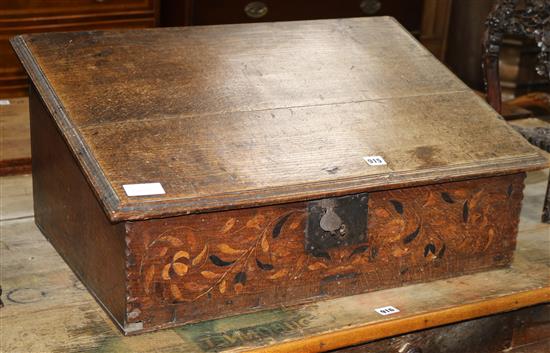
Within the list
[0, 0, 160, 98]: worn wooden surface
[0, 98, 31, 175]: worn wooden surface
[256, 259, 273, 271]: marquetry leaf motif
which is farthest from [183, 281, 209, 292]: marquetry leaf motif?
[0, 0, 160, 98]: worn wooden surface

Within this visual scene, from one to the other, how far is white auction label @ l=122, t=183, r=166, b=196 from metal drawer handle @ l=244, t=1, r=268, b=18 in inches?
100

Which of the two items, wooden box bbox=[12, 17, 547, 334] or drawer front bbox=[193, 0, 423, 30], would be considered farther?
drawer front bbox=[193, 0, 423, 30]

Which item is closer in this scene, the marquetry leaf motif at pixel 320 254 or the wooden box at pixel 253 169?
the wooden box at pixel 253 169

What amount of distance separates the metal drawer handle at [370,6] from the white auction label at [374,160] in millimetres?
2594

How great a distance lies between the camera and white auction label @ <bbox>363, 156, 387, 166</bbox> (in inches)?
89.7

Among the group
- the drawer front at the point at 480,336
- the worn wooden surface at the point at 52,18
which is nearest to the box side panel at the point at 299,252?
the drawer front at the point at 480,336

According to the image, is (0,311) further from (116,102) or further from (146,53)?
(146,53)

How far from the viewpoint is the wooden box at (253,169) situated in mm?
2119

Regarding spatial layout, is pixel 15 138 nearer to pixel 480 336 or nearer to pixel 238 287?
pixel 238 287

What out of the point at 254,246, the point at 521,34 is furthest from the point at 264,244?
the point at 521,34

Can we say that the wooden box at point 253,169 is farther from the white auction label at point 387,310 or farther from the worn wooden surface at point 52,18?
the worn wooden surface at point 52,18

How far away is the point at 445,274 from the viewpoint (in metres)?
2.48

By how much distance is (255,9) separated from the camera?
452cm

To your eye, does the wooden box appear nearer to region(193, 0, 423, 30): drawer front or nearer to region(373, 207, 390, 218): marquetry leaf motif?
region(373, 207, 390, 218): marquetry leaf motif
